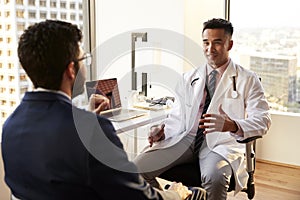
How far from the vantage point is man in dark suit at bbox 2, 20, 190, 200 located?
1.01m

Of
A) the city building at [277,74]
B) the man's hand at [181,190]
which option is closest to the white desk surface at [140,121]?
the man's hand at [181,190]

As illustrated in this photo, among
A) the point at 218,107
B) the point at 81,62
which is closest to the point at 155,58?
the point at 218,107

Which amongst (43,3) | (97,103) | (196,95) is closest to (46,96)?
(97,103)

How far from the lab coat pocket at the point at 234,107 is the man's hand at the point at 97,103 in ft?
2.26

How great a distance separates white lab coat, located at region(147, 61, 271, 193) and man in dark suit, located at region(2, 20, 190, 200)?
38.3 inches

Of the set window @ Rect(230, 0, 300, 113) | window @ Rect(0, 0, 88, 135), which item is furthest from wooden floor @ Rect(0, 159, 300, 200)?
window @ Rect(0, 0, 88, 135)

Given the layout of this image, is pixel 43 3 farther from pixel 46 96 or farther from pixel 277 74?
pixel 277 74

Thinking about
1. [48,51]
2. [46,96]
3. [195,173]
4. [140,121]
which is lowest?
[195,173]

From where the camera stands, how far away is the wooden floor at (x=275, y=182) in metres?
2.89

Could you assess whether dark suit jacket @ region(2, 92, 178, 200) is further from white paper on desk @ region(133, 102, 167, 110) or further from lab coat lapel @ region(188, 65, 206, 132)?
white paper on desk @ region(133, 102, 167, 110)

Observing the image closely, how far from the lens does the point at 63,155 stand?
3.29 ft

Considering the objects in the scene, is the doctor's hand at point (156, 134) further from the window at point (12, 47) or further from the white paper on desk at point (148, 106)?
the window at point (12, 47)

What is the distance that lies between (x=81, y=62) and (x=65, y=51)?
0.30 ft

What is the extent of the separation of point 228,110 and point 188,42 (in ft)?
5.57
